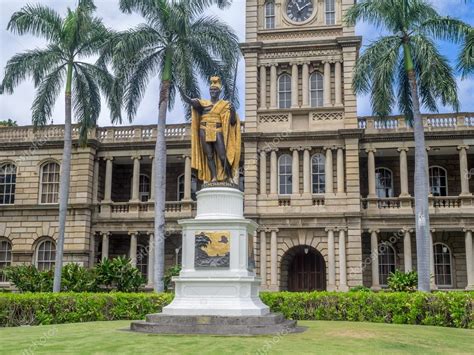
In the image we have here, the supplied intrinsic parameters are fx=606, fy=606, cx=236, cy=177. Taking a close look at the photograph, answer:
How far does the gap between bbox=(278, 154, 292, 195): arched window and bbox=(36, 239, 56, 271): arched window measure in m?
12.7

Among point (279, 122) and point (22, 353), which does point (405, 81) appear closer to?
point (279, 122)

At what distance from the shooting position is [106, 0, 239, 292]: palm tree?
2411cm

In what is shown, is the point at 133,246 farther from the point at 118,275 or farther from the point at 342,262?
the point at 342,262

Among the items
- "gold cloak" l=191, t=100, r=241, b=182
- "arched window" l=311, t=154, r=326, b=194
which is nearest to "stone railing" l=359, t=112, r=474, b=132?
"arched window" l=311, t=154, r=326, b=194

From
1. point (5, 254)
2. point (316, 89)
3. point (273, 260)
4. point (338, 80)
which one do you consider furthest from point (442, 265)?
point (5, 254)

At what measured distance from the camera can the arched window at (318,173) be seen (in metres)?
30.0

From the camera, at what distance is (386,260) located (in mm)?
31031

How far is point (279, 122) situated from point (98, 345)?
70.9ft

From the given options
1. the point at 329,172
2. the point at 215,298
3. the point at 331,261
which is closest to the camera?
the point at 215,298

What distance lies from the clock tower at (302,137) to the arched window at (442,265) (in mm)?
4831

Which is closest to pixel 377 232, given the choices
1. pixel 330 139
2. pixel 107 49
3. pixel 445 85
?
pixel 330 139

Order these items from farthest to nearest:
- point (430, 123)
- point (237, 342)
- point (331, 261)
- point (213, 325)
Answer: point (430, 123) → point (331, 261) → point (213, 325) → point (237, 342)

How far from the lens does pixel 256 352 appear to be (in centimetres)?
941

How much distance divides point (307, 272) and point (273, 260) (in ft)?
7.93
